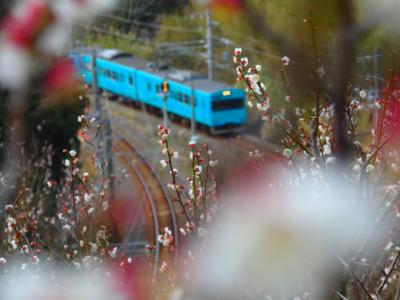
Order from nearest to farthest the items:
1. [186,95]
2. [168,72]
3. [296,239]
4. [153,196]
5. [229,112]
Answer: [296,239], [153,196], [186,95], [229,112], [168,72]

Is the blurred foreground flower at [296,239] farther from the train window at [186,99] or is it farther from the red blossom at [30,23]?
the train window at [186,99]

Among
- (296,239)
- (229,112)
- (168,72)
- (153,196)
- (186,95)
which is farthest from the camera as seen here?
(168,72)

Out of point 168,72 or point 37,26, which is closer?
point 37,26

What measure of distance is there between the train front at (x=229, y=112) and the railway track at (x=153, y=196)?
3.78 ft

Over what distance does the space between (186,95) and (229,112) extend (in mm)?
543

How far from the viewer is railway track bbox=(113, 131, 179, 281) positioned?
2.67 metres

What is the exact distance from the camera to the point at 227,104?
859 cm

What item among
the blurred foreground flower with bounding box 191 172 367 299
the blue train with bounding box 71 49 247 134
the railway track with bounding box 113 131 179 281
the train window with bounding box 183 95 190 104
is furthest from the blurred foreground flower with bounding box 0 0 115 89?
the train window with bounding box 183 95 190 104

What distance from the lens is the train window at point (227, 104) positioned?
8453 millimetres

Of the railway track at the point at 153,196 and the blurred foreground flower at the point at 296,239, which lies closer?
the blurred foreground flower at the point at 296,239

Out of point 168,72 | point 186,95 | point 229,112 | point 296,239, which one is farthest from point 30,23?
point 168,72

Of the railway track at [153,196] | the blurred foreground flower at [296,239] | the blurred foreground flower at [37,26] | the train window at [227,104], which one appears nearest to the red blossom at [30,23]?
the blurred foreground flower at [37,26]

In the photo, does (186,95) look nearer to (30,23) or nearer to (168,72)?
(168,72)

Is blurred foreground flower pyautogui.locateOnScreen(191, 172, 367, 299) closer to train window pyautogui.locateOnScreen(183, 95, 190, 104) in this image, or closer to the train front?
the train front
